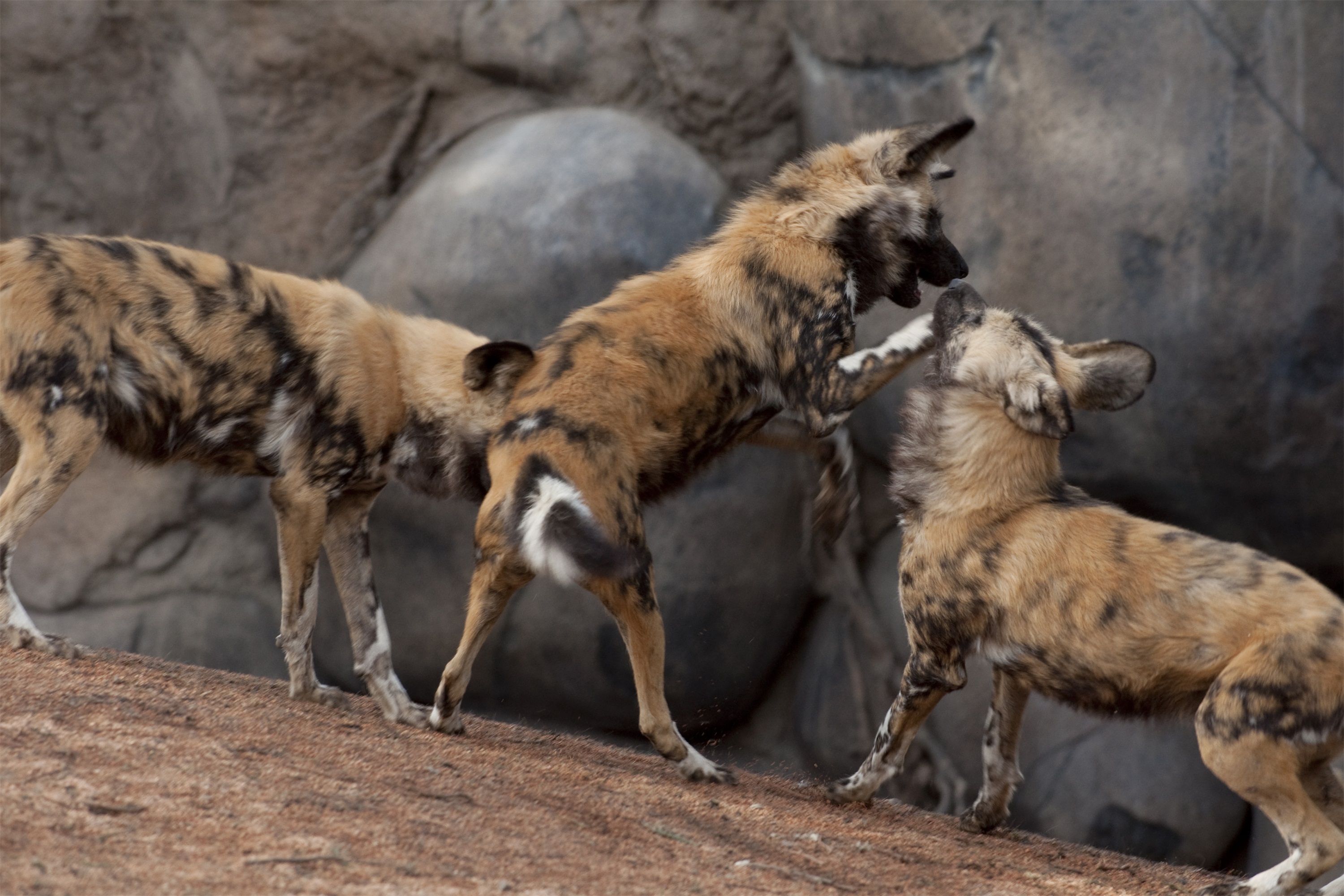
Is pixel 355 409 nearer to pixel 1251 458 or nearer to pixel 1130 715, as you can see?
pixel 1130 715

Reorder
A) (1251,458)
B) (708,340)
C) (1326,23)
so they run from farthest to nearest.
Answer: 1. (1251,458)
2. (1326,23)
3. (708,340)

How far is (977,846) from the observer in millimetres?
3604

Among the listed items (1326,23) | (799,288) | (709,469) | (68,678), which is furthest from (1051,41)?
(68,678)

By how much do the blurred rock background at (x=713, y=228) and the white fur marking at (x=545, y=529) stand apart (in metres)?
2.44

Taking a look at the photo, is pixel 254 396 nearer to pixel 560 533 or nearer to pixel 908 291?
pixel 560 533

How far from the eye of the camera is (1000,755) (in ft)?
12.7

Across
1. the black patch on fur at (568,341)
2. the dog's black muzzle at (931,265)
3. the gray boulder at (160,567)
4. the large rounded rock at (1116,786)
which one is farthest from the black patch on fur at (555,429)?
the gray boulder at (160,567)

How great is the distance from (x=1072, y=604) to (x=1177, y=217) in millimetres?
2527

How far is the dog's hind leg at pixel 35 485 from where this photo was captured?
3809mm

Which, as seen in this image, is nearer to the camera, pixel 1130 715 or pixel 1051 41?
pixel 1130 715

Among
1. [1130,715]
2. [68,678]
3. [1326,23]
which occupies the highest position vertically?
[1326,23]

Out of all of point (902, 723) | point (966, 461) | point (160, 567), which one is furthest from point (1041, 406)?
point (160, 567)

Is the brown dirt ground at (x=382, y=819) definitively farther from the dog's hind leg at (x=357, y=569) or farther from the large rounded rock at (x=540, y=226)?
the large rounded rock at (x=540, y=226)

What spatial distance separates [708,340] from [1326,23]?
2.80 m
